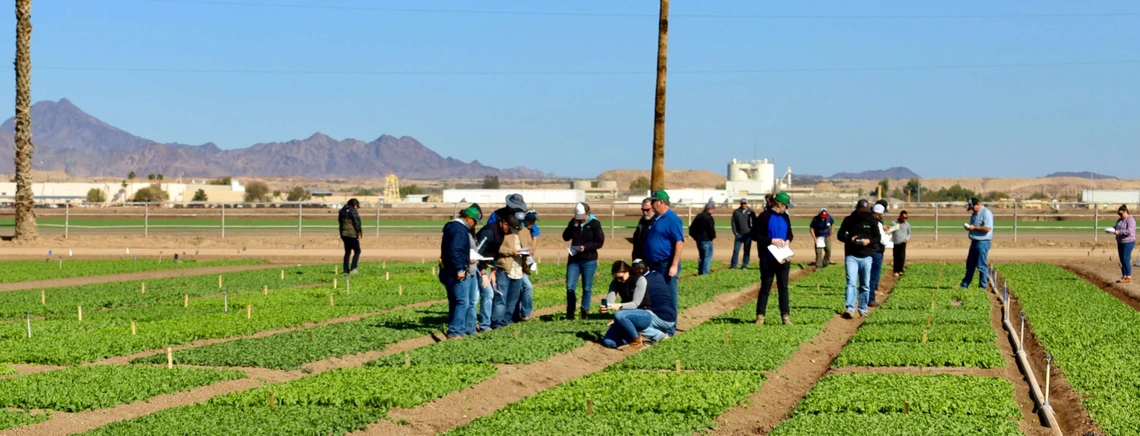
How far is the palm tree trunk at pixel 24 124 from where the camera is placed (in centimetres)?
4222

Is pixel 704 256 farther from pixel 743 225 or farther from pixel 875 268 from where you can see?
pixel 875 268

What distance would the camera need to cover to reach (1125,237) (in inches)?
1084

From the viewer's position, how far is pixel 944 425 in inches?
438

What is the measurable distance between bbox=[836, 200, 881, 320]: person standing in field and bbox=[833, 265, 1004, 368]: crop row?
384 mm

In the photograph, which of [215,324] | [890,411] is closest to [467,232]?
[215,324]

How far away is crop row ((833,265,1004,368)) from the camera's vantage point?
14.9 metres

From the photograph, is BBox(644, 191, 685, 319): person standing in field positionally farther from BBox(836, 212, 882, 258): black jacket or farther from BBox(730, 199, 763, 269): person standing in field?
BBox(730, 199, 763, 269): person standing in field

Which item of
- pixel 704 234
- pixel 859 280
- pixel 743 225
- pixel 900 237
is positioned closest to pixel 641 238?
pixel 859 280

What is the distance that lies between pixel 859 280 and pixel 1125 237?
9.98 meters

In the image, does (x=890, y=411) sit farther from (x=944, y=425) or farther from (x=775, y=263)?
(x=775, y=263)

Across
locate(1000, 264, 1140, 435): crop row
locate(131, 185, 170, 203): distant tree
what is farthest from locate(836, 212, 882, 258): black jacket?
locate(131, 185, 170, 203): distant tree

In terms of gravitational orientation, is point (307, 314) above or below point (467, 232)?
below

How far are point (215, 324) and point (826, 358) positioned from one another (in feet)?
29.5

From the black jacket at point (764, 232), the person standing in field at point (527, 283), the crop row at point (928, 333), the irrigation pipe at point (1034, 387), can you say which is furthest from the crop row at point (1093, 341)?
the person standing in field at point (527, 283)
